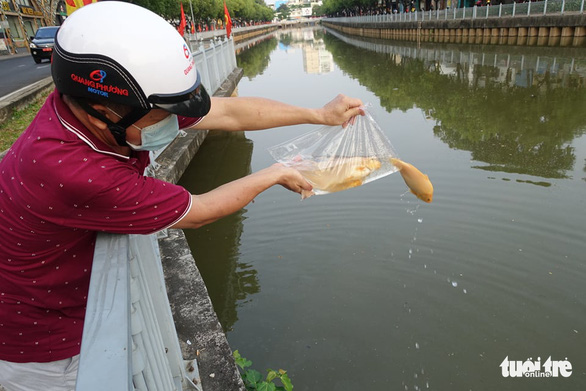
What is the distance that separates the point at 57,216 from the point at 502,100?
10.3 m

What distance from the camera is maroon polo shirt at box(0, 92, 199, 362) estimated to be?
125 cm

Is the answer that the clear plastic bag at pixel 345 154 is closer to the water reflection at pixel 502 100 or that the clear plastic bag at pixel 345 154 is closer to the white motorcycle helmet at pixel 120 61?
the white motorcycle helmet at pixel 120 61

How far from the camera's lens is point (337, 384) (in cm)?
302

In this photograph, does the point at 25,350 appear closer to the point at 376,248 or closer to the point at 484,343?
the point at 484,343

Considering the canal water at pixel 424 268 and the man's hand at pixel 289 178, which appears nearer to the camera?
the man's hand at pixel 289 178

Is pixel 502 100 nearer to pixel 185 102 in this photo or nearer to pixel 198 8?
pixel 185 102

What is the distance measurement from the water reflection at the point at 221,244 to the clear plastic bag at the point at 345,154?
1.69 metres

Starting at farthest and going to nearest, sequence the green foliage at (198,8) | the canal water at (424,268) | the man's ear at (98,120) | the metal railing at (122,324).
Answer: the green foliage at (198,8) → the canal water at (424,268) → the man's ear at (98,120) → the metal railing at (122,324)

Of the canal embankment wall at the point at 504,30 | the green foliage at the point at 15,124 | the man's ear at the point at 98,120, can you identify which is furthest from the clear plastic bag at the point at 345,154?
the canal embankment wall at the point at 504,30

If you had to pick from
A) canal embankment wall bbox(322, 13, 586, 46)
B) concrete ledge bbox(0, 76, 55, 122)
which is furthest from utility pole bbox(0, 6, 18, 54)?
canal embankment wall bbox(322, 13, 586, 46)

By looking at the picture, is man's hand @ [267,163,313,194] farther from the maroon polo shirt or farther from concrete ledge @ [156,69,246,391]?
concrete ledge @ [156,69,246,391]

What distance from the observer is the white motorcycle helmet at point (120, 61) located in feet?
4.25

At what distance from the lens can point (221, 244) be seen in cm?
497

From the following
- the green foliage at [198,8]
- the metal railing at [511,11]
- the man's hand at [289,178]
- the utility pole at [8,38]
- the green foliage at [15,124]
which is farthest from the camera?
the utility pole at [8,38]
